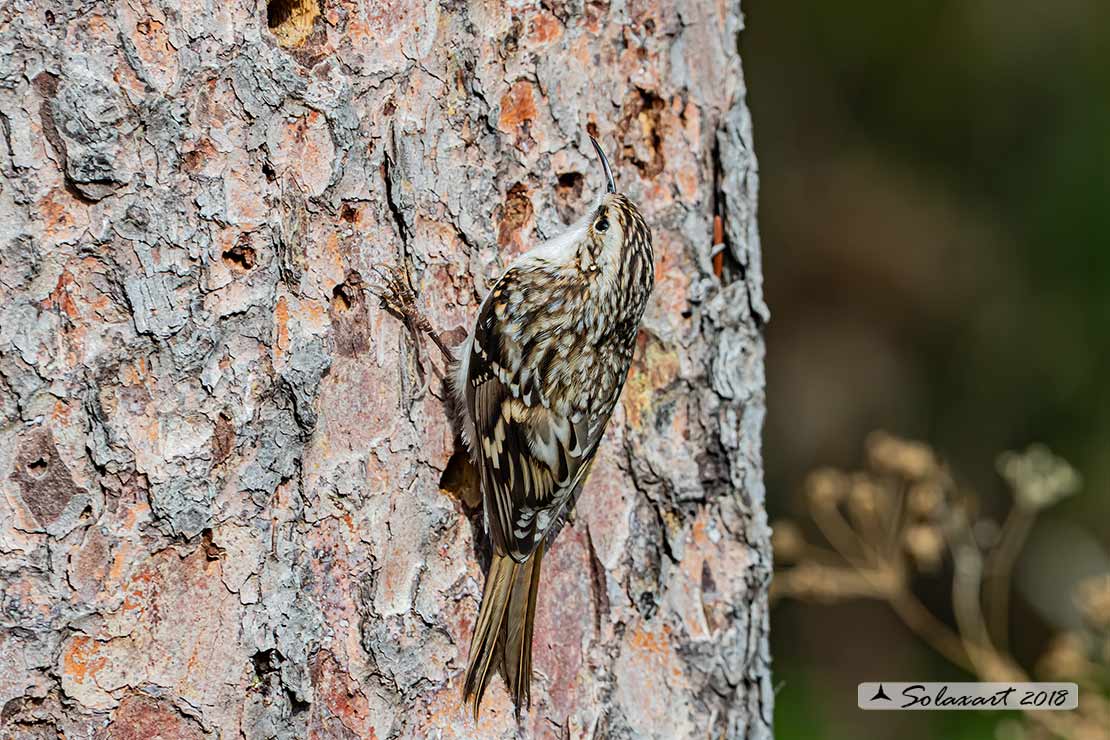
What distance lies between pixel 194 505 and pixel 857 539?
1.71 meters

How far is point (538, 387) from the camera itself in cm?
229

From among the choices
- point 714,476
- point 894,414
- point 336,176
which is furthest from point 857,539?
point 894,414

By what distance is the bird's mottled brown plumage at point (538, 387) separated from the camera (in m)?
2.02

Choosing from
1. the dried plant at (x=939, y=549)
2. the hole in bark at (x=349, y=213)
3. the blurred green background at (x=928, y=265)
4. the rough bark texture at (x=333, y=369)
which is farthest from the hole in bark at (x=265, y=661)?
the blurred green background at (x=928, y=265)

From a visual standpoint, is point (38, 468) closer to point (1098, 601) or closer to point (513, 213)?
point (513, 213)

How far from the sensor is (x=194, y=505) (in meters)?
1.72

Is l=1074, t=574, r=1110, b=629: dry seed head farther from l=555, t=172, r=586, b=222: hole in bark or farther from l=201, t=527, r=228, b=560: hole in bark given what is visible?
l=201, t=527, r=228, b=560: hole in bark

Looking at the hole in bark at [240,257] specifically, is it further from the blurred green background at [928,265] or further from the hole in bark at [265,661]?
the blurred green background at [928,265]

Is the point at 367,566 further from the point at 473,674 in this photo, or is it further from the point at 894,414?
the point at 894,414

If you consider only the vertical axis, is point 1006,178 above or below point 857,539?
above

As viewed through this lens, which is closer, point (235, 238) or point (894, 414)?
point (235, 238)

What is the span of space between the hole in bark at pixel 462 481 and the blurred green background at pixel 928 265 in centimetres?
245

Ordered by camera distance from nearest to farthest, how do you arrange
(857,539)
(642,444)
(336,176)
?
(336,176), (642,444), (857,539)
